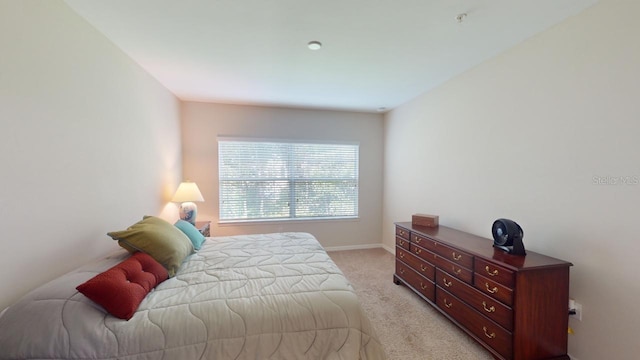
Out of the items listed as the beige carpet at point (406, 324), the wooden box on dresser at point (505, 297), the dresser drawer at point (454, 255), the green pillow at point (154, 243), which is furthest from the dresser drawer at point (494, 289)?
the green pillow at point (154, 243)

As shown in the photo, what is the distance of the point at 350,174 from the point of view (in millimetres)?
4715

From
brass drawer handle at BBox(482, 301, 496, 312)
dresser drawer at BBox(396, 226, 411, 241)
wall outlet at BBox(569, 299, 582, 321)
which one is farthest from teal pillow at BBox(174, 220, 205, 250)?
wall outlet at BBox(569, 299, 582, 321)

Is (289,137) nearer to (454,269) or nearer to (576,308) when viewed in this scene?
(454,269)

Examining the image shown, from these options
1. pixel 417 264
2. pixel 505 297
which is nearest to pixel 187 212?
pixel 417 264

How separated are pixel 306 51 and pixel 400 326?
2.68 metres

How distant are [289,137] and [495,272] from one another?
11.0 ft

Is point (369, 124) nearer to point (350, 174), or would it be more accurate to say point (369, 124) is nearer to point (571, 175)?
point (350, 174)

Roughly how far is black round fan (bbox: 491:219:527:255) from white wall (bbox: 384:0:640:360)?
0.26 meters

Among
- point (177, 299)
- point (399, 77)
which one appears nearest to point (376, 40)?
point (399, 77)

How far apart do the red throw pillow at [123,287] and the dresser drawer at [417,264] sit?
2391 millimetres

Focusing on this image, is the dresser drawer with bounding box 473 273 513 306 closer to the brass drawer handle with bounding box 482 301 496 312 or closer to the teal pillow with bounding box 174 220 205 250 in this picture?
the brass drawer handle with bounding box 482 301 496 312

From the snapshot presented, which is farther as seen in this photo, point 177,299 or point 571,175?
point 571,175

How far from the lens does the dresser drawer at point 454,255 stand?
2141 mm

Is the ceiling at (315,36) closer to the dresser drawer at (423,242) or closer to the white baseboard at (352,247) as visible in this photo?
the dresser drawer at (423,242)
